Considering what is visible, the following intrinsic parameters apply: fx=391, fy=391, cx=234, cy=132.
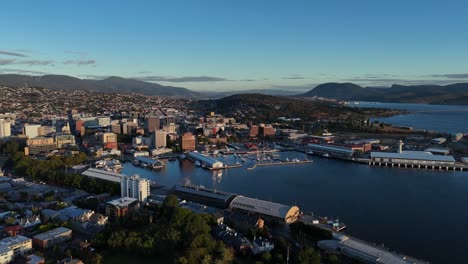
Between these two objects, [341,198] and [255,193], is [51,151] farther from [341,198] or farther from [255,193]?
[341,198]

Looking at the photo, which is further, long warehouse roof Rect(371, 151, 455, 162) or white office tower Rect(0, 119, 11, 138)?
white office tower Rect(0, 119, 11, 138)

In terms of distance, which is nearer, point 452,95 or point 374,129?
point 374,129

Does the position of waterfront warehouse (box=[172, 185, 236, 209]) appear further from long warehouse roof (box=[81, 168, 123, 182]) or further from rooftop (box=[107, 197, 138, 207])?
long warehouse roof (box=[81, 168, 123, 182])

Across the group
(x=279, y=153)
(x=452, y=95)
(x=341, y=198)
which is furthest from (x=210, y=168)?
(x=452, y=95)

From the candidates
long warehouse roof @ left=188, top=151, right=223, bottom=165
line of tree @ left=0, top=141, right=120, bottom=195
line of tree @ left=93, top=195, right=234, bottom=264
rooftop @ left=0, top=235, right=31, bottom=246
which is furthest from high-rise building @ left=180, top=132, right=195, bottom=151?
rooftop @ left=0, top=235, right=31, bottom=246

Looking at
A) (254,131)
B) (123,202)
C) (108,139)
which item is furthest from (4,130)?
(123,202)

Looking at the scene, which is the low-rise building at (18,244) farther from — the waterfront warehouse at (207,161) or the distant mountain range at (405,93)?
the distant mountain range at (405,93)
